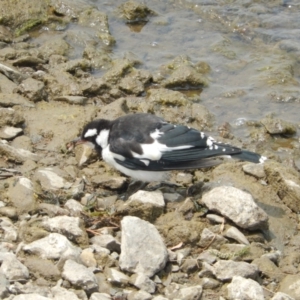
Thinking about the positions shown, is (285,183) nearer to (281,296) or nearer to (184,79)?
(281,296)

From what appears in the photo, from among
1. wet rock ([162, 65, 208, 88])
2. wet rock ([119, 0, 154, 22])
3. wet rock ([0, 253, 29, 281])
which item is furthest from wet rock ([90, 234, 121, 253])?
wet rock ([119, 0, 154, 22])

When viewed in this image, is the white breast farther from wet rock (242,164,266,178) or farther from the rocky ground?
wet rock (242,164,266,178)

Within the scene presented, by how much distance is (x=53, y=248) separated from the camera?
5.27 metres

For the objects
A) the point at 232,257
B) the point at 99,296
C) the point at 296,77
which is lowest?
the point at 296,77

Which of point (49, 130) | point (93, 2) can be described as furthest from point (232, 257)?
point (93, 2)

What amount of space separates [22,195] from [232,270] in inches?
77.1

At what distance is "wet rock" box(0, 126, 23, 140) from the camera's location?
7.41 meters

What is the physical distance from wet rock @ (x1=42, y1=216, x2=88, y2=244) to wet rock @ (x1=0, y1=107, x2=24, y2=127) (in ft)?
6.92

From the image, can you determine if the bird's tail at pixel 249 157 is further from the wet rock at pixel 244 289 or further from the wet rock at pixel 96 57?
the wet rock at pixel 96 57

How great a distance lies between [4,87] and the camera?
8.35m

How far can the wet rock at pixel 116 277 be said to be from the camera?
521cm

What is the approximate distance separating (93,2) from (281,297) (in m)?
7.68

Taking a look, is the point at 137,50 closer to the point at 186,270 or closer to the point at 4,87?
the point at 4,87

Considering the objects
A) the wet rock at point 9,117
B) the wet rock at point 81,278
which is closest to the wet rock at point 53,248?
the wet rock at point 81,278
